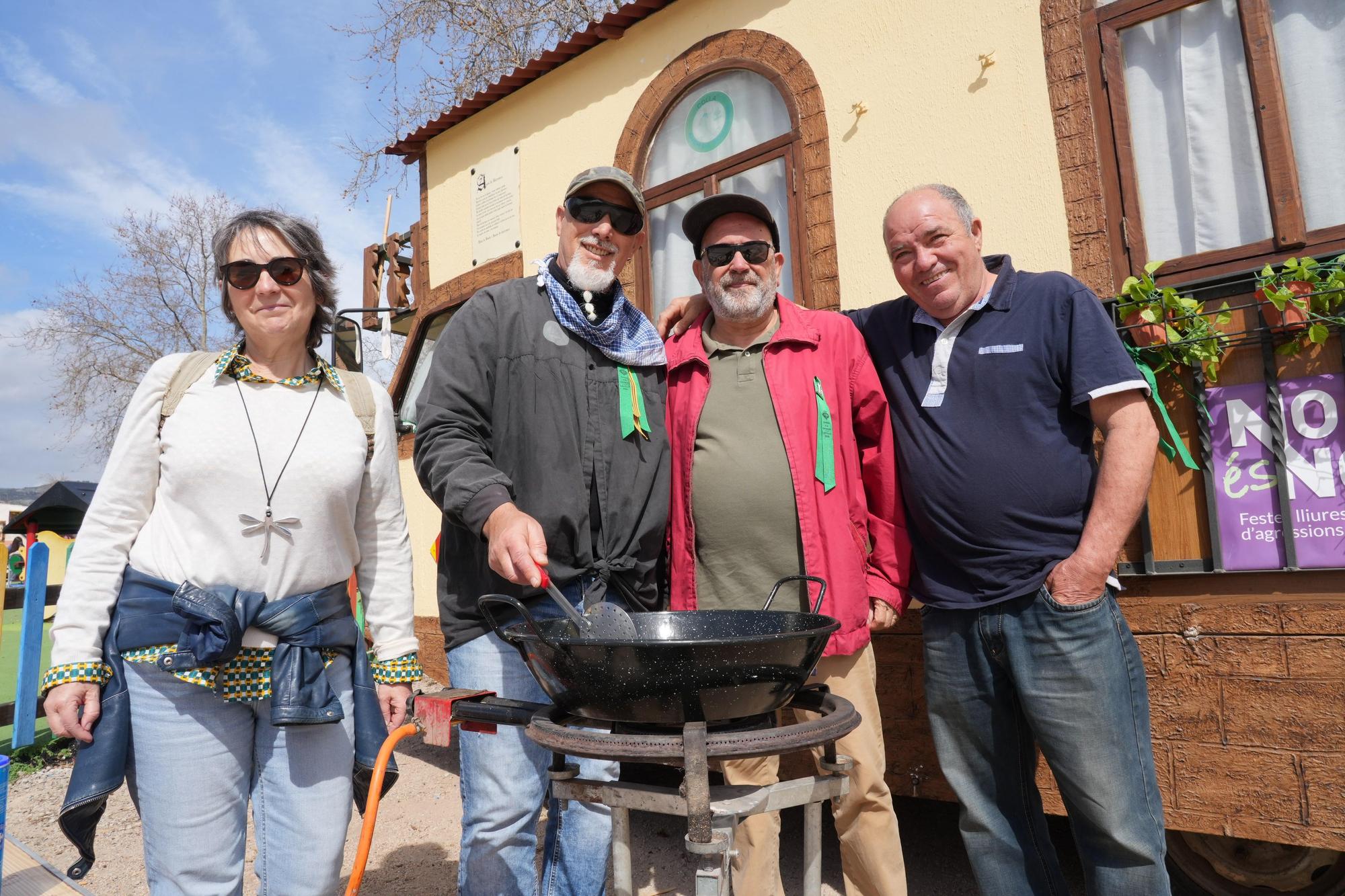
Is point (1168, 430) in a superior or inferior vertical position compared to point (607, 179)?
inferior

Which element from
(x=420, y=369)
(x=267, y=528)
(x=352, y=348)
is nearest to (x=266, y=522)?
(x=267, y=528)

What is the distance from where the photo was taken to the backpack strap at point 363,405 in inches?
88.2

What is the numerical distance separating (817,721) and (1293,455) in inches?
79.9

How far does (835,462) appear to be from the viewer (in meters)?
2.49

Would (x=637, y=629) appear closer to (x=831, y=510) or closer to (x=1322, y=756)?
(x=831, y=510)

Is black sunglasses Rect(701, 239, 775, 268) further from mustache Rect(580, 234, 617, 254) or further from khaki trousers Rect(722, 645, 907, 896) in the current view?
khaki trousers Rect(722, 645, 907, 896)

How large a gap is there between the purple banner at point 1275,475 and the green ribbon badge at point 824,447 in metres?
1.28

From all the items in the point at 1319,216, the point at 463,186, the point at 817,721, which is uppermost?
the point at 463,186

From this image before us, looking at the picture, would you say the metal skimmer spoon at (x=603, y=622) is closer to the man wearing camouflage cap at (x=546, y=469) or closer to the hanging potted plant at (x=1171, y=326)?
the man wearing camouflage cap at (x=546, y=469)

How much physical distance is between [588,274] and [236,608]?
1.24 meters

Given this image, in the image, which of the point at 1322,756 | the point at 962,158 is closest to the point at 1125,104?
the point at 962,158

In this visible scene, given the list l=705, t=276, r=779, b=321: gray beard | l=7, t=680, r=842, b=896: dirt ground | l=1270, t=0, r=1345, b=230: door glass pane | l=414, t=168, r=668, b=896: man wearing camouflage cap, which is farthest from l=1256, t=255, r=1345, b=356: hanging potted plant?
l=7, t=680, r=842, b=896: dirt ground

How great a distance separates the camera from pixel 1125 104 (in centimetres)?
325

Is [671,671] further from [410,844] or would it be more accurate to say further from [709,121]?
[709,121]
